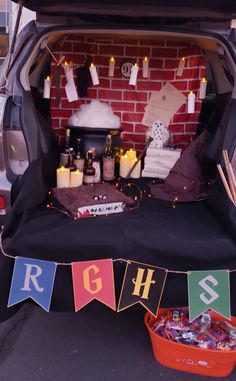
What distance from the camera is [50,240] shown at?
83.1 inches

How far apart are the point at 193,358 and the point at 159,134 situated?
6.36ft

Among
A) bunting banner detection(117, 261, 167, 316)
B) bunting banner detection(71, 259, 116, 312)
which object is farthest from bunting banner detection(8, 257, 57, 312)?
bunting banner detection(117, 261, 167, 316)

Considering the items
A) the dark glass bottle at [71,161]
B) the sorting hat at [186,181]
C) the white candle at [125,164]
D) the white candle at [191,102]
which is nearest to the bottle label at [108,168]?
the white candle at [125,164]

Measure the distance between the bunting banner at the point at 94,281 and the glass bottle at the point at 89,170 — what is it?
45.9 inches

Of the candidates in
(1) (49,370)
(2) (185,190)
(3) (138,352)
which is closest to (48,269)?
(1) (49,370)

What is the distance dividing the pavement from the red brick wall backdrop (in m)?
1.74

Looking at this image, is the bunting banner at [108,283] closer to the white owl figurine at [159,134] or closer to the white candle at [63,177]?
the white candle at [63,177]

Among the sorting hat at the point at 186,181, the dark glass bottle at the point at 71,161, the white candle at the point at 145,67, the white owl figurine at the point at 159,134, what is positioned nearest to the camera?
the sorting hat at the point at 186,181

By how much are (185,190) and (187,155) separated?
0.32 meters

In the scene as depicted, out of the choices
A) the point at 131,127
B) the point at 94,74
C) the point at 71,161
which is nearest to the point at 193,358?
the point at 71,161

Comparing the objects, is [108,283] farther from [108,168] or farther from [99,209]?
[108,168]

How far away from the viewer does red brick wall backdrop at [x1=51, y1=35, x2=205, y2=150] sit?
145 inches

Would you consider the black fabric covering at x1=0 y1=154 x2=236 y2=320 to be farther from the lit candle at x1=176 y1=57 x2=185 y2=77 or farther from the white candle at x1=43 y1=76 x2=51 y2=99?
the lit candle at x1=176 y1=57 x2=185 y2=77

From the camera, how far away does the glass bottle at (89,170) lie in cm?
314
